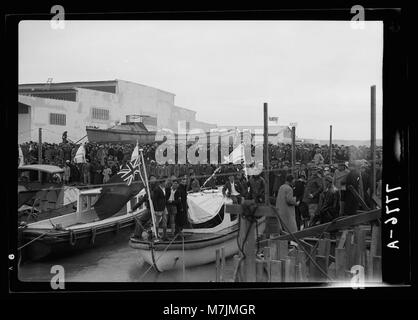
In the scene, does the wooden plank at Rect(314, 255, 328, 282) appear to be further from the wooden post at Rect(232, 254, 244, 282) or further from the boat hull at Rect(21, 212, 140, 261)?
the boat hull at Rect(21, 212, 140, 261)

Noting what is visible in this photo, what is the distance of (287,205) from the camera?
3.53 meters

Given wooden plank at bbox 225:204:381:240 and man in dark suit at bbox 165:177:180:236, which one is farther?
man in dark suit at bbox 165:177:180:236

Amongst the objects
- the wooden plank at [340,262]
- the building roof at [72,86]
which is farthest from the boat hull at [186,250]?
the building roof at [72,86]

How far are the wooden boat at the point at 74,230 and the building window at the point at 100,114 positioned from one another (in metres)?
0.45

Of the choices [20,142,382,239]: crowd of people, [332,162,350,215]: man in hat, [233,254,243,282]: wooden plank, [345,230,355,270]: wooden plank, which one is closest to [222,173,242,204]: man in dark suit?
[20,142,382,239]: crowd of people

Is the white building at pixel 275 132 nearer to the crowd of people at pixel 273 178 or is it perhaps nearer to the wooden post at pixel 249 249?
the crowd of people at pixel 273 178

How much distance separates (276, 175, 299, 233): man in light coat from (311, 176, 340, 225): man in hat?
15cm

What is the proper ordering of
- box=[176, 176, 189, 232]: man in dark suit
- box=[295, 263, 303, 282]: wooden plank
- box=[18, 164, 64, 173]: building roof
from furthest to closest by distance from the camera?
box=[176, 176, 189, 232]: man in dark suit, box=[295, 263, 303, 282]: wooden plank, box=[18, 164, 64, 173]: building roof

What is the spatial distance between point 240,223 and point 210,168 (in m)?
0.39

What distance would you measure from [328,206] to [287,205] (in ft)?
0.89

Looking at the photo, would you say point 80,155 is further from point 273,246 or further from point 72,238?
point 273,246

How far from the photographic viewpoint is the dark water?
3473mm

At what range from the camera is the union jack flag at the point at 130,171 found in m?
3.53
